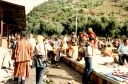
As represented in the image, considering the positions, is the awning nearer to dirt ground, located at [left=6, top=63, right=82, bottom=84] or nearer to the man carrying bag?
dirt ground, located at [left=6, top=63, right=82, bottom=84]

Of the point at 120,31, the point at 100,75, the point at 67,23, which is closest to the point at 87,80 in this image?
the point at 100,75

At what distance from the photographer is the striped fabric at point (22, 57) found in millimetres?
10297

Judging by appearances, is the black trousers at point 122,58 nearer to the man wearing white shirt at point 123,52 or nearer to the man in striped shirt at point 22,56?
the man wearing white shirt at point 123,52

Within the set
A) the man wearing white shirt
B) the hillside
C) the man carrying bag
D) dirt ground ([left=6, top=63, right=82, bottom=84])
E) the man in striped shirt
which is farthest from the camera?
the hillside

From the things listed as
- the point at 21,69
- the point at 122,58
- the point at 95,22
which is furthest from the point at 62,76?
the point at 95,22

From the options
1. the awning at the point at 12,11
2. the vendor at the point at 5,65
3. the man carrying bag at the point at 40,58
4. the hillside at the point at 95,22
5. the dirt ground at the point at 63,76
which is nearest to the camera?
the man carrying bag at the point at 40,58

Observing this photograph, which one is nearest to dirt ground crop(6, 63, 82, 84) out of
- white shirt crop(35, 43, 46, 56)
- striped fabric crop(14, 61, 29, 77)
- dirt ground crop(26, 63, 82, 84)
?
dirt ground crop(26, 63, 82, 84)

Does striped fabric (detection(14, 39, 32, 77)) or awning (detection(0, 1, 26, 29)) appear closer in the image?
striped fabric (detection(14, 39, 32, 77))

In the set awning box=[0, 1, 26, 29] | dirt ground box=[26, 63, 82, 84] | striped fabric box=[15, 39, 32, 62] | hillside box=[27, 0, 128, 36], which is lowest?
dirt ground box=[26, 63, 82, 84]

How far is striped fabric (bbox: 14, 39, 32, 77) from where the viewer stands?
1030 cm

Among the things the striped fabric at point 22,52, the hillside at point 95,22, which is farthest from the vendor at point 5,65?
the hillside at point 95,22

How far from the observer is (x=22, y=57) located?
10297mm

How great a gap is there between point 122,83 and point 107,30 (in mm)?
59067

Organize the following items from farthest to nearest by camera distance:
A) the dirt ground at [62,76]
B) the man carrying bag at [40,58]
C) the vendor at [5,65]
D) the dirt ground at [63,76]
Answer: the vendor at [5,65] < the dirt ground at [63,76] < the dirt ground at [62,76] < the man carrying bag at [40,58]
